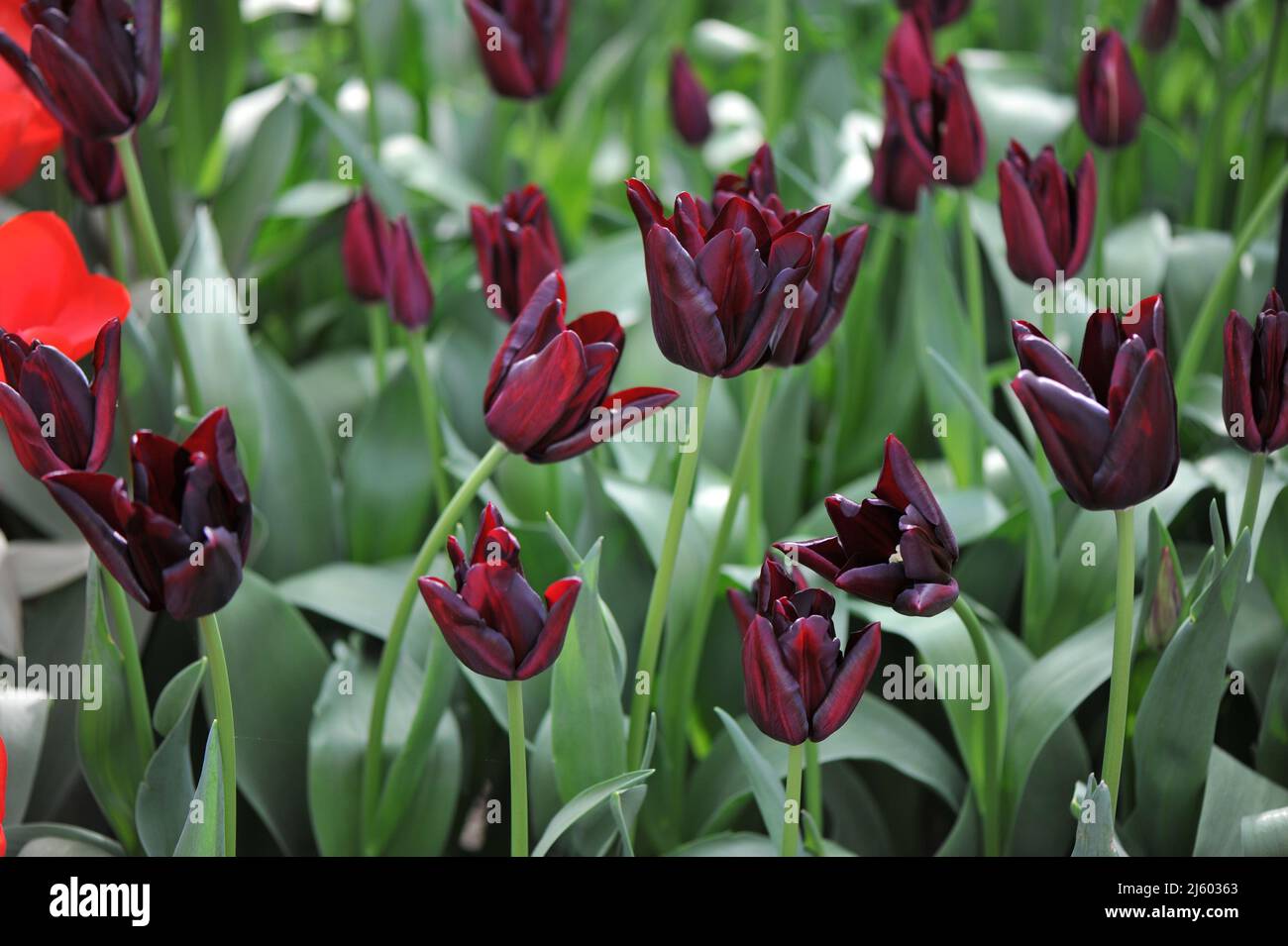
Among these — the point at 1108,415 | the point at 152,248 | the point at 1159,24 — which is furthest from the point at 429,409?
the point at 1159,24

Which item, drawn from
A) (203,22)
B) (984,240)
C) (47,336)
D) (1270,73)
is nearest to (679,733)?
(47,336)

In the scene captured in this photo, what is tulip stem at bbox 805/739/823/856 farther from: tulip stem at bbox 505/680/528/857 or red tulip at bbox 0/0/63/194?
red tulip at bbox 0/0/63/194

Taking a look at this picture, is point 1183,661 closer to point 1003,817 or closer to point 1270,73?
point 1003,817

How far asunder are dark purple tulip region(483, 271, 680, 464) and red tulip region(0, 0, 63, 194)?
1.24 feet

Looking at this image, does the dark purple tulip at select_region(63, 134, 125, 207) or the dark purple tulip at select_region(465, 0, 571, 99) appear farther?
the dark purple tulip at select_region(465, 0, 571, 99)

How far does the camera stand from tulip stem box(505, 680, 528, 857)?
485 millimetres

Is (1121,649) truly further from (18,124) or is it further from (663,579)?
(18,124)

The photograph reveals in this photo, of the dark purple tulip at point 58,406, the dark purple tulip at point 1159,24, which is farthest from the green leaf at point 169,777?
the dark purple tulip at point 1159,24

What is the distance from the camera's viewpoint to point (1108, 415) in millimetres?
444

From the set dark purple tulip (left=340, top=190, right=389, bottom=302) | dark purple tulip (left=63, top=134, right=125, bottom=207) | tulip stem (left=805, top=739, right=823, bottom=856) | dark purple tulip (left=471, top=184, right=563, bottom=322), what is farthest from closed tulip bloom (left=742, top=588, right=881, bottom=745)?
dark purple tulip (left=63, top=134, right=125, bottom=207)

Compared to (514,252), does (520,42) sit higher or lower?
higher

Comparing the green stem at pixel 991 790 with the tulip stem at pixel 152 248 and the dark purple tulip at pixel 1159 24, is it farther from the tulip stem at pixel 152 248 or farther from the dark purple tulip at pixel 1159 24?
the dark purple tulip at pixel 1159 24

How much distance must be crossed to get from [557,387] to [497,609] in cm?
9

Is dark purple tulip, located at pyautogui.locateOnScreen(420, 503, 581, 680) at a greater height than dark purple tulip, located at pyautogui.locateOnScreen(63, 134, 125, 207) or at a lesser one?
lesser
